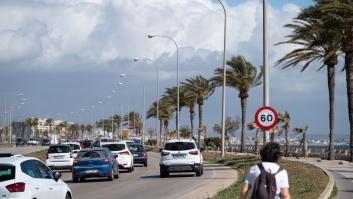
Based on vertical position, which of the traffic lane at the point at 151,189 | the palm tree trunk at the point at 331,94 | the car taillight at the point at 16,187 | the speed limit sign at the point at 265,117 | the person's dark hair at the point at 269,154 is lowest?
the traffic lane at the point at 151,189

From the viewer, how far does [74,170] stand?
101 ft

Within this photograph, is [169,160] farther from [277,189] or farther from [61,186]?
[277,189]

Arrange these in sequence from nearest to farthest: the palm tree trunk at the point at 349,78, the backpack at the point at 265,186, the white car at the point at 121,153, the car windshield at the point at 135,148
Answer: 1. the backpack at the point at 265,186
2. the white car at the point at 121,153
3. the palm tree trunk at the point at 349,78
4. the car windshield at the point at 135,148

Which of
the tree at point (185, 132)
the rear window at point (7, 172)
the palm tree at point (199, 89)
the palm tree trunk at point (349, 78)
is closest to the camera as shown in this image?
the rear window at point (7, 172)

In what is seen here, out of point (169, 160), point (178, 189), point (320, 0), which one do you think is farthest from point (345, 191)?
point (320, 0)

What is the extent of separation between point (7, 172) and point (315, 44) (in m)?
32.9

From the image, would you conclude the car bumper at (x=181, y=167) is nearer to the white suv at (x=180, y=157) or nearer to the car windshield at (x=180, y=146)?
the white suv at (x=180, y=157)

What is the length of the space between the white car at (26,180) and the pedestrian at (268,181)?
5928mm

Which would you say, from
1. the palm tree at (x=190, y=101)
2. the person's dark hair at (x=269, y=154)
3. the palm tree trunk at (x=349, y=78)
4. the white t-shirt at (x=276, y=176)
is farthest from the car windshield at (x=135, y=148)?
the palm tree at (x=190, y=101)

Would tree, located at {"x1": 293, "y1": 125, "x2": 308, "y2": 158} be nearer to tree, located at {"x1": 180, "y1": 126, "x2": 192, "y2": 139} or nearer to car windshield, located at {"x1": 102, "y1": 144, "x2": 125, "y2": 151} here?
car windshield, located at {"x1": 102, "y1": 144, "x2": 125, "y2": 151}

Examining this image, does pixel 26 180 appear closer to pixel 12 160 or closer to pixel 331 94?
pixel 12 160

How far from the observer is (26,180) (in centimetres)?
1372

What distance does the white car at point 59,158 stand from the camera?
40.0m

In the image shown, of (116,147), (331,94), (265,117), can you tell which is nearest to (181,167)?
(116,147)
